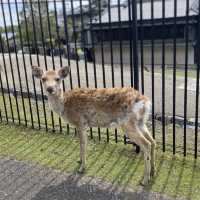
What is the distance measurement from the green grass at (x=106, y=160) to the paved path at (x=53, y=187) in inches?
5.8

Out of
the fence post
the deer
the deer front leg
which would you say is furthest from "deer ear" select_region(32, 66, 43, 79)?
the fence post

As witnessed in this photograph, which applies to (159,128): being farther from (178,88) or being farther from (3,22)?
(178,88)

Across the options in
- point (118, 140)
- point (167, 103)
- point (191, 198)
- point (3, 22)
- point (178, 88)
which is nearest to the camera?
point (191, 198)

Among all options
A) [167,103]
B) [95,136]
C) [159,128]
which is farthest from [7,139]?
[167,103]

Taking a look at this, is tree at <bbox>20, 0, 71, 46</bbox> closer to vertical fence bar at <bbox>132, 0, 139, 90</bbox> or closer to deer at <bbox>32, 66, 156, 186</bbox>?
deer at <bbox>32, 66, 156, 186</bbox>

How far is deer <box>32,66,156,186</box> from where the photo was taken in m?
4.27

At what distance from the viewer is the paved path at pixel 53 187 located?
4031mm

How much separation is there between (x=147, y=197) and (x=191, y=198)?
50 cm

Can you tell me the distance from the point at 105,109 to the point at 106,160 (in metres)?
0.92

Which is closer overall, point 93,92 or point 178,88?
point 93,92

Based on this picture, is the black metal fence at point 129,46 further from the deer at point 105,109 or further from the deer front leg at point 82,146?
the deer front leg at point 82,146

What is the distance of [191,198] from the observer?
153 inches

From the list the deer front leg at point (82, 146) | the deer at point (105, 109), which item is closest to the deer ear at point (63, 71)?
the deer at point (105, 109)

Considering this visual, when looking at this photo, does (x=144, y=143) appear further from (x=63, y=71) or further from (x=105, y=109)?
(x=63, y=71)
